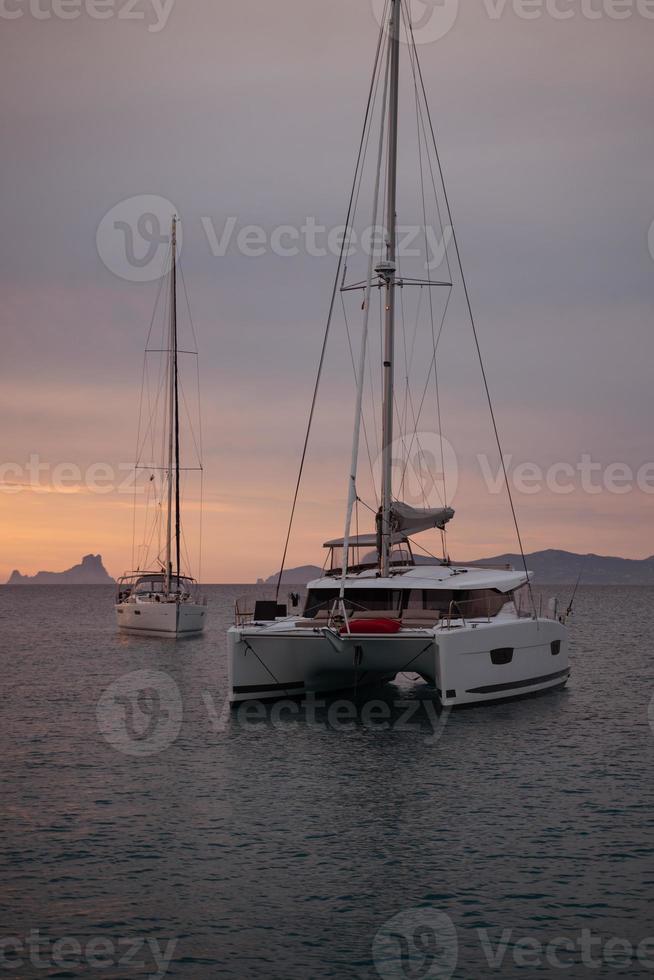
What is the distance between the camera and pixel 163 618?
5209cm

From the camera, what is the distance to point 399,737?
2112 centimetres

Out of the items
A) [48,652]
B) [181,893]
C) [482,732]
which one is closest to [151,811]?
[181,893]

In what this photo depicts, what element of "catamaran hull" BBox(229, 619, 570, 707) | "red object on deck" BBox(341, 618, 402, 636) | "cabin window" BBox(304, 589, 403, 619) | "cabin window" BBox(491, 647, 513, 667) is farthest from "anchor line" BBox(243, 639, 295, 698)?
"cabin window" BBox(491, 647, 513, 667)

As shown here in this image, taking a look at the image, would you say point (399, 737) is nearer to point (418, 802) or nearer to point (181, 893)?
point (418, 802)

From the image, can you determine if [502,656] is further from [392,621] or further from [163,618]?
[163,618]

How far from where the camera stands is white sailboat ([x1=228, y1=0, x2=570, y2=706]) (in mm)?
21547

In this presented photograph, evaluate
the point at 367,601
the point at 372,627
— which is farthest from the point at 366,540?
the point at 372,627

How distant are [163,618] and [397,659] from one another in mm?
31303

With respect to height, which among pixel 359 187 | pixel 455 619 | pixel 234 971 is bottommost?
pixel 234 971

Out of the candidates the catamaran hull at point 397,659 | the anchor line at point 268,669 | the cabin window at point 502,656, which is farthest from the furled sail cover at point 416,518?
the anchor line at point 268,669

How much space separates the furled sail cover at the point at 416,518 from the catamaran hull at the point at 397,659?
3843 mm

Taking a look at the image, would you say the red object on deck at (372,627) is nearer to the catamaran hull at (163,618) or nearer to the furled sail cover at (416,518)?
the furled sail cover at (416,518)

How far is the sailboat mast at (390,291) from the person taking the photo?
25.6 meters

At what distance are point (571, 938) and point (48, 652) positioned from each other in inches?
1666
